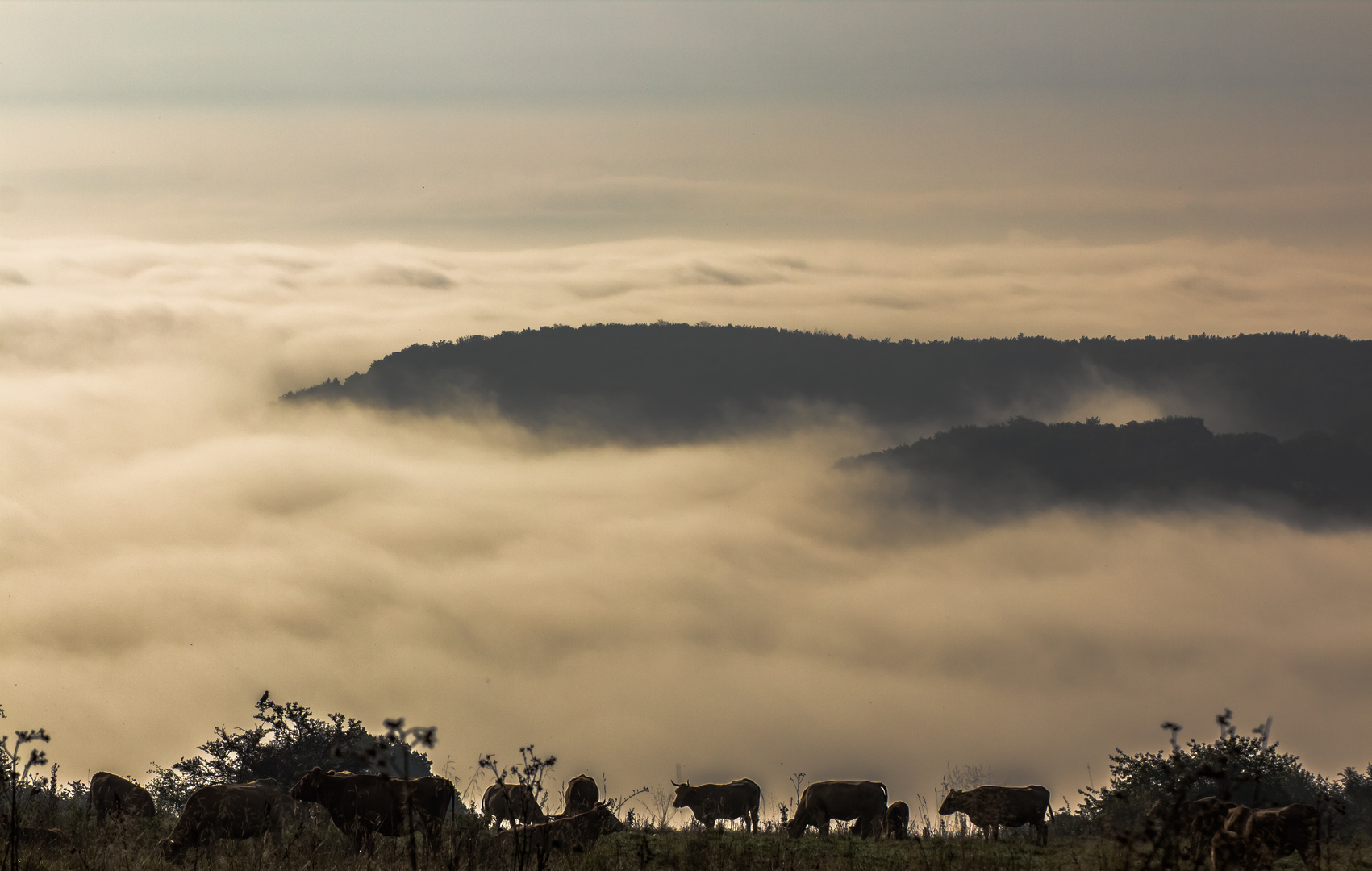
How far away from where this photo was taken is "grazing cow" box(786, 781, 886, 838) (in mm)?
33031

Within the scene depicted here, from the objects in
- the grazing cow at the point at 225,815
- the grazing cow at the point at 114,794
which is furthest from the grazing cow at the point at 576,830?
the grazing cow at the point at 114,794

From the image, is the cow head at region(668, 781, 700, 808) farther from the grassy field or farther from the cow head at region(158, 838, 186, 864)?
the cow head at region(158, 838, 186, 864)

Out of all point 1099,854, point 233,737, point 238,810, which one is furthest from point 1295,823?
point 233,737

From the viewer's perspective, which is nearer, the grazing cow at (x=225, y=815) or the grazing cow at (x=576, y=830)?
the grazing cow at (x=576, y=830)

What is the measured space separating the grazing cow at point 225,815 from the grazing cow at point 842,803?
1510 cm

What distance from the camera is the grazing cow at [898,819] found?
29.7 m

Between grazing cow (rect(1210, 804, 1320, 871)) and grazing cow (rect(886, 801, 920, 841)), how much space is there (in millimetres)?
10077

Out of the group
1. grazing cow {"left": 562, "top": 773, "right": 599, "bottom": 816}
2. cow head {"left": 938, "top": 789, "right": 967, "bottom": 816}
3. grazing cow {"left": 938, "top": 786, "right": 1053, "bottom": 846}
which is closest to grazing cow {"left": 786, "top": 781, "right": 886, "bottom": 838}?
cow head {"left": 938, "top": 789, "right": 967, "bottom": 816}

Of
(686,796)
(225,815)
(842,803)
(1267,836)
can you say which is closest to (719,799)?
(686,796)

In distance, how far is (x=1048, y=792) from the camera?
30438mm

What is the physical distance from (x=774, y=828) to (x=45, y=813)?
52.4 ft

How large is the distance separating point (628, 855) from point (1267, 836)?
9.81 metres

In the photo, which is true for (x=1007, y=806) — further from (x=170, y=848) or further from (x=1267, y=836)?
(x=170, y=848)

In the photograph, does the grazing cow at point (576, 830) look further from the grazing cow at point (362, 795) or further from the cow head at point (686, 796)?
the cow head at point (686, 796)
